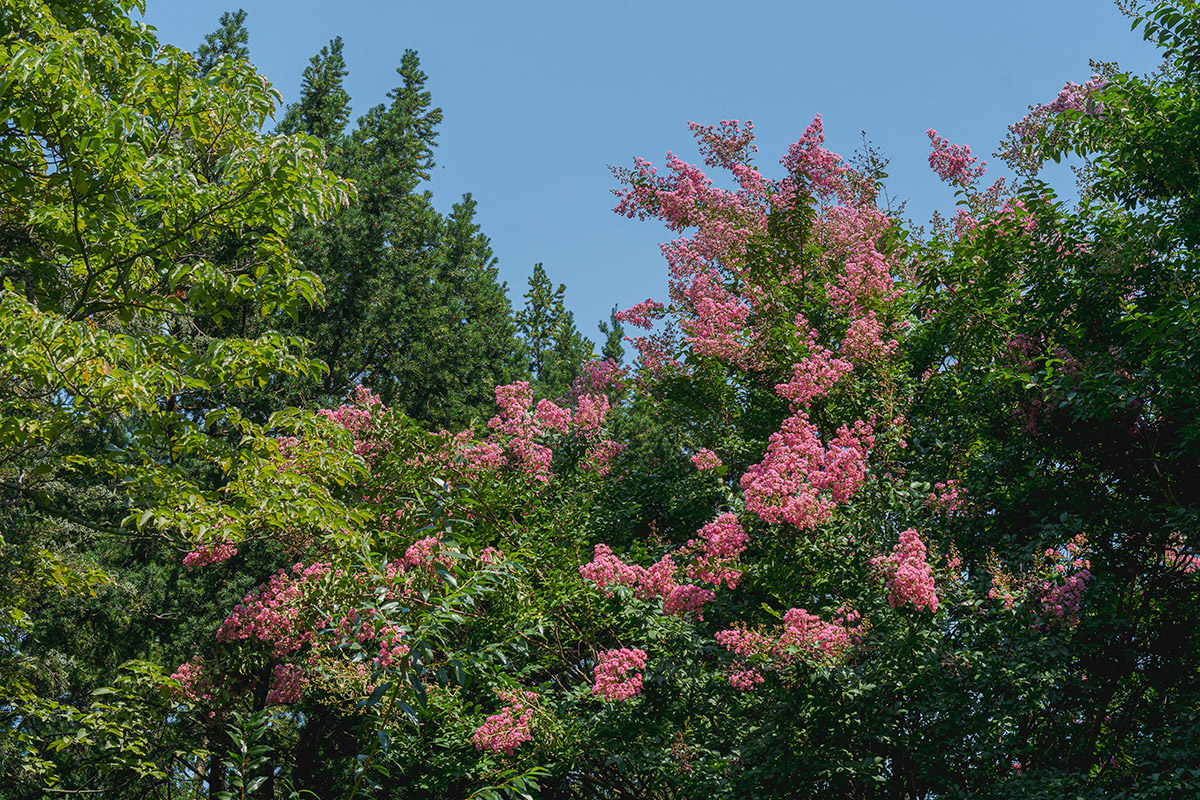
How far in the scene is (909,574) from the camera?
7562 millimetres

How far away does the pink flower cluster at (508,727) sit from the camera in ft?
31.4

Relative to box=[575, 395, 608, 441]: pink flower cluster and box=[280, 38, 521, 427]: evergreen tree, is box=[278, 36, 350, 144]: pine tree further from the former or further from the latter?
box=[575, 395, 608, 441]: pink flower cluster

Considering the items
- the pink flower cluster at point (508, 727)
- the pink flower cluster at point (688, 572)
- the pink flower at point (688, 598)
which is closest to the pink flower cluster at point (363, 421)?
the pink flower cluster at point (688, 572)

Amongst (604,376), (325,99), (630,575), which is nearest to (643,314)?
(604,376)

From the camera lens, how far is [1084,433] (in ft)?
30.5

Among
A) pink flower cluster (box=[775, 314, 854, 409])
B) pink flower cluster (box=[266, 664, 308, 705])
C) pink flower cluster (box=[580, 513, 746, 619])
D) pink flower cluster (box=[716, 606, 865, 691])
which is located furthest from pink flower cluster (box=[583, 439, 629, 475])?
pink flower cluster (box=[716, 606, 865, 691])

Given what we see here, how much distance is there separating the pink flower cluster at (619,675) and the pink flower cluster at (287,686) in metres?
5.64

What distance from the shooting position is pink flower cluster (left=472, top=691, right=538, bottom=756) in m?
9.58

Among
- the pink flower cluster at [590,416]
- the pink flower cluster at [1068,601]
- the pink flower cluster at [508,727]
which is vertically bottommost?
the pink flower cluster at [508,727]

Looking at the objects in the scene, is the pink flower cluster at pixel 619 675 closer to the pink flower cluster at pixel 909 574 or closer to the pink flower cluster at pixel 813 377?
the pink flower cluster at pixel 909 574

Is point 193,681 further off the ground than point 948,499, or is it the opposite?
point 948,499

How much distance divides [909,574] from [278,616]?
8.11 metres

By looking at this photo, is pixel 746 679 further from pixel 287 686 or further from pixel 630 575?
pixel 287 686

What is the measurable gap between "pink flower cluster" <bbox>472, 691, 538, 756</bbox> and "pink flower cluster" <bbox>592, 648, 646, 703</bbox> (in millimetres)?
1053
